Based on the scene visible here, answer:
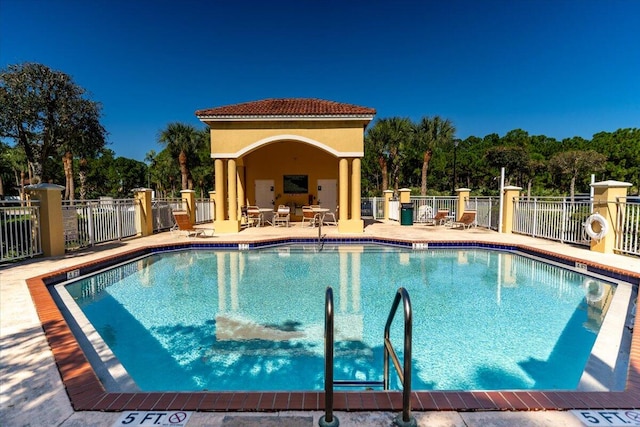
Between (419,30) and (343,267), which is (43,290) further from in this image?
(419,30)

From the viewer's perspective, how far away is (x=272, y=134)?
14.8 meters

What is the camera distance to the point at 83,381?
9.69 feet

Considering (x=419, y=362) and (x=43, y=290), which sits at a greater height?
(x=43, y=290)

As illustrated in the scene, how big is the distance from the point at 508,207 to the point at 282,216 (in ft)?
34.9

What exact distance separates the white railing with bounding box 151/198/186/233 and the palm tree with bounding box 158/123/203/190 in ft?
58.4

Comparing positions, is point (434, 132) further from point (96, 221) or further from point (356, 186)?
point (96, 221)

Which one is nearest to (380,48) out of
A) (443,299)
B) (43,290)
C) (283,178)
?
(283,178)

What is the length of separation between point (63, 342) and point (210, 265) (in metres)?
6.07

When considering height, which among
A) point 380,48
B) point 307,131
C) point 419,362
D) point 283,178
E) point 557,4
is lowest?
point 419,362

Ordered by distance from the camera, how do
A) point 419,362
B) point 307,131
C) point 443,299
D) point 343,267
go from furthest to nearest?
1. point 307,131
2. point 343,267
3. point 443,299
4. point 419,362

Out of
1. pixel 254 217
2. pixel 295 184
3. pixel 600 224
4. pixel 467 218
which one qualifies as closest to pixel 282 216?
pixel 254 217

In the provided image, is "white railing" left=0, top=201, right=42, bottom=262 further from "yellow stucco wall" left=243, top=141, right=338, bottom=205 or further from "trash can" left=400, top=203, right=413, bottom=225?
"trash can" left=400, top=203, right=413, bottom=225

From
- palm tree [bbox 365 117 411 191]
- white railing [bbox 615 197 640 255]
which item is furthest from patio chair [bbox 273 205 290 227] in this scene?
palm tree [bbox 365 117 411 191]

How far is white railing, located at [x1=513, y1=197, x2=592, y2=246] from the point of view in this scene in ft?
36.2
